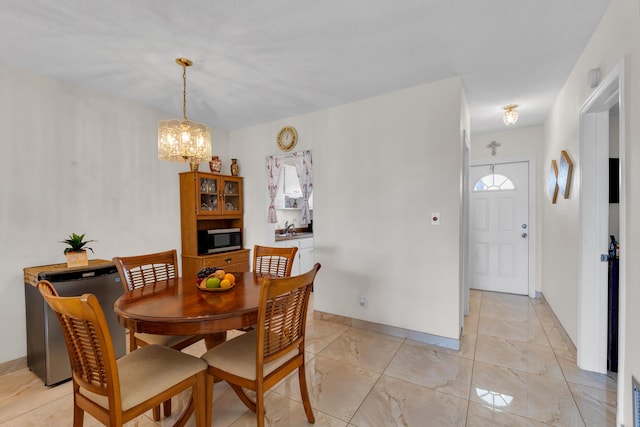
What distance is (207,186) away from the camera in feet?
12.3

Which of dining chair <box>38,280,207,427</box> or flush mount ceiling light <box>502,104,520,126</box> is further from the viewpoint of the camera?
flush mount ceiling light <box>502,104,520,126</box>

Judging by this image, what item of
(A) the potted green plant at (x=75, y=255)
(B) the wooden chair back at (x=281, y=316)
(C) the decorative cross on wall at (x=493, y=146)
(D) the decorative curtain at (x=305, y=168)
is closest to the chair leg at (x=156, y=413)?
(B) the wooden chair back at (x=281, y=316)

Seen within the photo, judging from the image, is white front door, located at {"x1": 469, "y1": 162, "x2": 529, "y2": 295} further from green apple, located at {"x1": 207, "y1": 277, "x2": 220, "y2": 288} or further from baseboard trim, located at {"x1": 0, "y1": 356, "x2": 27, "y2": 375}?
baseboard trim, located at {"x1": 0, "y1": 356, "x2": 27, "y2": 375}

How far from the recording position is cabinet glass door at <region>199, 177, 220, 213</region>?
3.69 meters

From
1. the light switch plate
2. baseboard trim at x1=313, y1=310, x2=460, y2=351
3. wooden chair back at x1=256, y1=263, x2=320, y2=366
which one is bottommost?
baseboard trim at x1=313, y1=310, x2=460, y2=351

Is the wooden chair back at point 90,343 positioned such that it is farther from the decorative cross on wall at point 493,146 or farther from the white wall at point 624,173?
the decorative cross on wall at point 493,146

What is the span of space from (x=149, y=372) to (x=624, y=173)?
8.92 feet

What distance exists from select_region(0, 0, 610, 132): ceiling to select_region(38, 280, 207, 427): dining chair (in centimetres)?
168

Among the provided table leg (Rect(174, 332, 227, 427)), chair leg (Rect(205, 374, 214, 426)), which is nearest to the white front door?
table leg (Rect(174, 332, 227, 427))

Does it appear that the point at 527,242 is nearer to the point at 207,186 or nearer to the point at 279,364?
the point at 279,364

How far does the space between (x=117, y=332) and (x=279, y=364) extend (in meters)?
1.84

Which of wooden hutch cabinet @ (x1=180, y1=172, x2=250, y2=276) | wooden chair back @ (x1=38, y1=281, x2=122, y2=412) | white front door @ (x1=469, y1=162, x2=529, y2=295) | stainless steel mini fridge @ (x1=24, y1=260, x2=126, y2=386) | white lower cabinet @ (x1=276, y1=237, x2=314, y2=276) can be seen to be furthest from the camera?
white lower cabinet @ (x1=276, y1=237, x2=314, y2=276)

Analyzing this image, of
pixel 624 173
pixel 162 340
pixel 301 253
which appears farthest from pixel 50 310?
pixel 624 173

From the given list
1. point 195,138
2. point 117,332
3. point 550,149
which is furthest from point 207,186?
point 550,149
